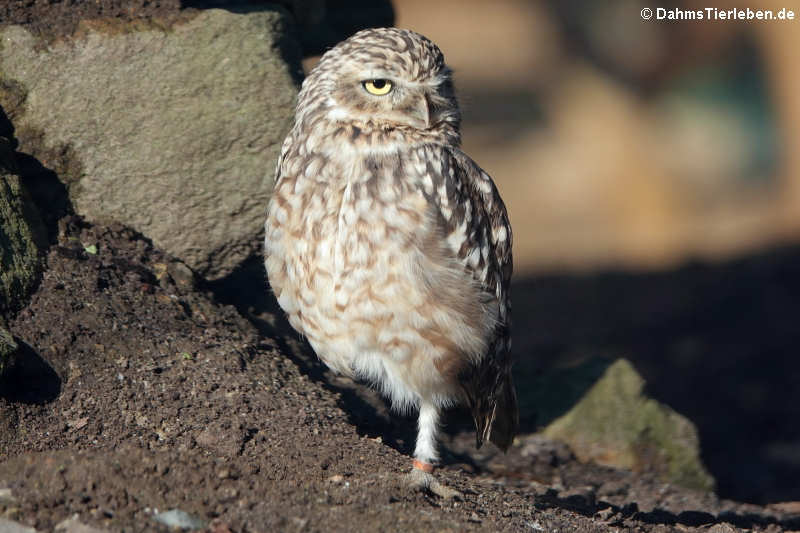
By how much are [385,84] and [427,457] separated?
4.68 ft

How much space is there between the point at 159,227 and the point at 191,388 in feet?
3.06

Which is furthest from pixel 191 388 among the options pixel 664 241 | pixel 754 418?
pixel 664 241

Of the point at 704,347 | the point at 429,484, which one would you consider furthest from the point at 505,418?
the point at 704,347

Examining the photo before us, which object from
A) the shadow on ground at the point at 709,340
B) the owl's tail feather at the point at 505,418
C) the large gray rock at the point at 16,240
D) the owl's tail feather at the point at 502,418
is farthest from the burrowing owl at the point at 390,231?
the shadow on ground at the point at 709,340

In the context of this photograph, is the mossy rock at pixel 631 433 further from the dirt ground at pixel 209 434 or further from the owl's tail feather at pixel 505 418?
the owl's tail feather at pixel 505 418

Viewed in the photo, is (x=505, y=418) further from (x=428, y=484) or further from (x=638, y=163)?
(x=638, y=163)

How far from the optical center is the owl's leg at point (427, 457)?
364 cm

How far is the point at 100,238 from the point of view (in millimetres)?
4285

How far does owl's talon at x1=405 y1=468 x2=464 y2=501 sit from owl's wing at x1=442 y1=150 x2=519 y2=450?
37 centimetres

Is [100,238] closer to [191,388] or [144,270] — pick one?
[144,270]

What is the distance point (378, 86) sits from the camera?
12.1 ft

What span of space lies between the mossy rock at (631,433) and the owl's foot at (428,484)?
5.99 ft

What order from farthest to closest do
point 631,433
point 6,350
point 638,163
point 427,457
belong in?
point 638,163 < point 631,433 < point 427,457 < point 6,350

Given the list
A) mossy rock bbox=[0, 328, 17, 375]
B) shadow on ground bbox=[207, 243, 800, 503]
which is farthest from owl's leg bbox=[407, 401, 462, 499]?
mossy rock bbox=[0, 328, 17, 375]
